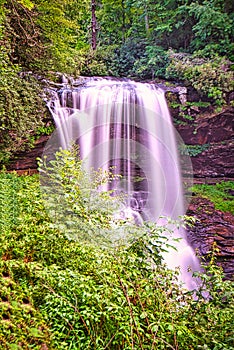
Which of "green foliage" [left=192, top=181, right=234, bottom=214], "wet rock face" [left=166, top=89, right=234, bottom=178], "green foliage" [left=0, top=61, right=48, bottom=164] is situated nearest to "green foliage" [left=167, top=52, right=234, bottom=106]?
"wet rock face" [left=166, top=89, right=234, bottom=178]

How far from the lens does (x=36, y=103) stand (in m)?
5.77

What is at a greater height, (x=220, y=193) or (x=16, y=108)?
(x=16, y=108)

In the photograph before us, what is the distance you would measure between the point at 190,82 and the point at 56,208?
6.43 meters

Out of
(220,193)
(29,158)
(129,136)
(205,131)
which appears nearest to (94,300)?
(29,158)

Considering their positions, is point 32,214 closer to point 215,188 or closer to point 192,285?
point 192,285

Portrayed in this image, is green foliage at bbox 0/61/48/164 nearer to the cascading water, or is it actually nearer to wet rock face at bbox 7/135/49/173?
wet rock face at bbox 7/135/49/173

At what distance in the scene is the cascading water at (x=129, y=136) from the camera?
6531 millimetres

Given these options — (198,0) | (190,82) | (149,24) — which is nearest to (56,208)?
(190,82)

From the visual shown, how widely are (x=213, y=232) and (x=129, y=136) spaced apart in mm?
3021

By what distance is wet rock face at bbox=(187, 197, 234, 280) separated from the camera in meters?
5.15

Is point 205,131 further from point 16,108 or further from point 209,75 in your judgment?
point 16,108

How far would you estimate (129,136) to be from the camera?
24.0 ft

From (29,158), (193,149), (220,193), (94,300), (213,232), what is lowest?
(213,232)

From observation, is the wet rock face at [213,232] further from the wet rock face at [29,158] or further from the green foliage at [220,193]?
the wet rock face at [29,158]
